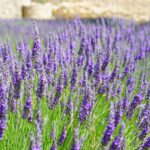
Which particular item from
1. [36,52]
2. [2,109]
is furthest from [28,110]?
[36,52]

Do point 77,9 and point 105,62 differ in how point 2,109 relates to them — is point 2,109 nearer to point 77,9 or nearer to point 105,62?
point 105,62

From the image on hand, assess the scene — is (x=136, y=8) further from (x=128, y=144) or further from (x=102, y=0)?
(x=128, y=144)

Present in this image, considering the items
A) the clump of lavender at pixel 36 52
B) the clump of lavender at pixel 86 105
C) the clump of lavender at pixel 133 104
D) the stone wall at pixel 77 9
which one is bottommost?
the stone wall at pixel 77 9

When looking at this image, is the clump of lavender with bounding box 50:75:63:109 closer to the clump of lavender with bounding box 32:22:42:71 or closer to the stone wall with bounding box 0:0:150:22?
the clump of lavender with bounding box 32:22:42:71

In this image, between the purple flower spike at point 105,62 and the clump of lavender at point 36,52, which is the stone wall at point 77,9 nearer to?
the purple flower spike at point 105,62

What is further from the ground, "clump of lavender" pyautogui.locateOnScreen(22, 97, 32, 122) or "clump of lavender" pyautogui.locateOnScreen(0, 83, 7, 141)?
"clump of lavender" pyautogui.locateOnScreen(0, 83, 7, 141)

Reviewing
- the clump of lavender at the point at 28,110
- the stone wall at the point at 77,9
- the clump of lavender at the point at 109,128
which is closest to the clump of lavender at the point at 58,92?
the clump of lavender at the point at 28,110

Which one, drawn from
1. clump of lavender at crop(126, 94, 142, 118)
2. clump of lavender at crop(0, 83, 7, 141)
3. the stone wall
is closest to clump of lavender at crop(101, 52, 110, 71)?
clump of lavender at crop(126, 94, 142, 118)

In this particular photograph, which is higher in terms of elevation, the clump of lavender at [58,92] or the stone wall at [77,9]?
the clump of lavender at [58,92]
